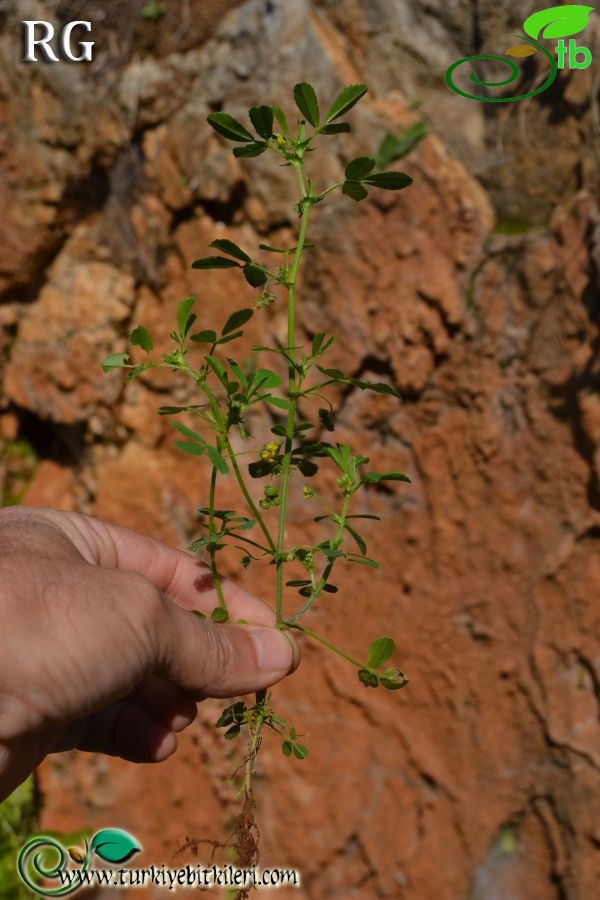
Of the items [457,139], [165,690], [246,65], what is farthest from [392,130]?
[165,690]

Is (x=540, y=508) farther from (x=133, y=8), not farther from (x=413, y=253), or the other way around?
(x=133, y=8)

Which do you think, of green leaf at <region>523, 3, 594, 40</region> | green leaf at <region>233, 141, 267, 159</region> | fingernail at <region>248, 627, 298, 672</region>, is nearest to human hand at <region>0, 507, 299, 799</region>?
fingernail at <region>248, 627, 298, 672</region>

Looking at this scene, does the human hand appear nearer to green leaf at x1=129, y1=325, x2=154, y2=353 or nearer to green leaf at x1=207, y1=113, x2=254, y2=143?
green leaf at x1=129, y1=325, x2=154, y2=353

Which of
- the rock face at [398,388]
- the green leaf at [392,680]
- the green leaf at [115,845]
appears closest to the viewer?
the green leaf at [392,680]

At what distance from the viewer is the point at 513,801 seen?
236 cm

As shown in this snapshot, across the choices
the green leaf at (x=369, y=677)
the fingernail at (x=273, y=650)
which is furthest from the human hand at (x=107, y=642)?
the green leaf at (x=369, y=677)

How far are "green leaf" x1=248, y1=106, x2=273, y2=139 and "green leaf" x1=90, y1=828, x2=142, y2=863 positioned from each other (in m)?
1.98

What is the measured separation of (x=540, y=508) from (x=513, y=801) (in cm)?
80

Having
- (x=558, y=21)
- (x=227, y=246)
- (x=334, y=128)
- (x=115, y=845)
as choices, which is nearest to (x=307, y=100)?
(x=334, y=128)

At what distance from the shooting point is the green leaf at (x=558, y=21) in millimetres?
2180

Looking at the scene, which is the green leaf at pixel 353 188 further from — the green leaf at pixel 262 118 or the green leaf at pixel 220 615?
the green leaf at pixel 220 615

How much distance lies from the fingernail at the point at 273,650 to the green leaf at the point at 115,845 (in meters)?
1.33

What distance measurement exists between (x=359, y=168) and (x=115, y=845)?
2.15m

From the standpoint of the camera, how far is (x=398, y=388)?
2436 millimetres
